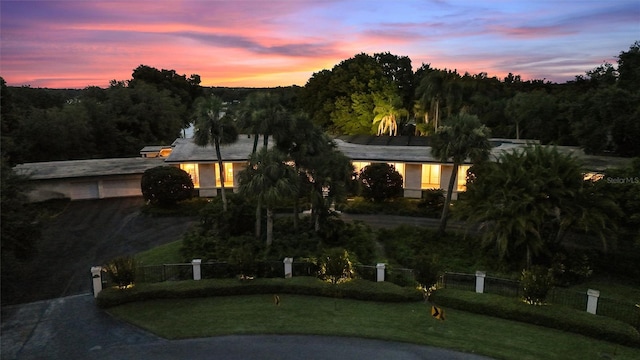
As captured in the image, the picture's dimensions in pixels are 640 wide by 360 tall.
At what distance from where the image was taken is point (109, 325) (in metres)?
16.1

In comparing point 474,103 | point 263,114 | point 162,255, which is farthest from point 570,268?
point 474,103

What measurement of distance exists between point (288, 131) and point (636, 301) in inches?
703

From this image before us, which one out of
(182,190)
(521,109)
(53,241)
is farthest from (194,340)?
(521,109)

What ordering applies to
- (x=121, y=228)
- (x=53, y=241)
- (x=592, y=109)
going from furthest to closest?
(x=592, y=109) < (x=121, y=228) < (x=53, y=241)

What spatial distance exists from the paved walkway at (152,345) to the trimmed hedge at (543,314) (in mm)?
3378

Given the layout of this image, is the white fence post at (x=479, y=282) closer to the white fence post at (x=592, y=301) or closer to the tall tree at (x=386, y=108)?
the white fence post at (x=592, y=301)

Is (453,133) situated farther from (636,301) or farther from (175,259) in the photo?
(175,259)

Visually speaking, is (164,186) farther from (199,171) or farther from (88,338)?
(88,338)

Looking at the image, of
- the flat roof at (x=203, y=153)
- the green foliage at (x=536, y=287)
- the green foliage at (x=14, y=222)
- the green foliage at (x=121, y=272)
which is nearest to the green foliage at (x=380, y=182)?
the flat roof at (x=203, y=153)

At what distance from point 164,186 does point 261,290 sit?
1524 cm

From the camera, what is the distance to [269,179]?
814 inches

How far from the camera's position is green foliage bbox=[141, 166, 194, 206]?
3061 centimetres

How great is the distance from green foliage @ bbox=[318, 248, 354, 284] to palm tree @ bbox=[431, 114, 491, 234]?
9.15m

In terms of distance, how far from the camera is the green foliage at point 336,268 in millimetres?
18547
